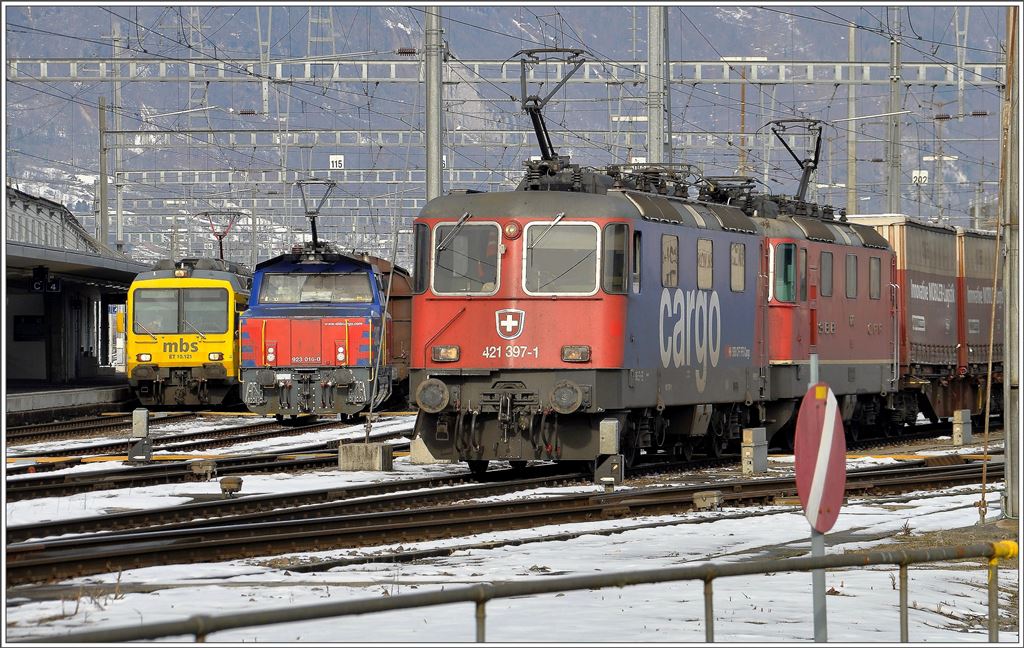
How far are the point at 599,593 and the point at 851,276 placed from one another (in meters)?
17.5

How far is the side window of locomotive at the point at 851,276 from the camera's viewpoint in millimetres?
28016

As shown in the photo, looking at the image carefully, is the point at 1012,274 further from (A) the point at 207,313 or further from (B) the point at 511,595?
(A) the point at 207,313

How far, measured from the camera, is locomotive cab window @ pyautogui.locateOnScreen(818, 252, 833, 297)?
2673cm

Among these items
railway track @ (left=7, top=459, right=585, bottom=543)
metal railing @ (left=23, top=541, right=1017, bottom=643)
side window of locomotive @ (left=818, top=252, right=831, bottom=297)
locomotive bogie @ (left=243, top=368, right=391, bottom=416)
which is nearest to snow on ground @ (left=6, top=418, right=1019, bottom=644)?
metal railing @ (left=23, top=541, right=1017, bottom=643)

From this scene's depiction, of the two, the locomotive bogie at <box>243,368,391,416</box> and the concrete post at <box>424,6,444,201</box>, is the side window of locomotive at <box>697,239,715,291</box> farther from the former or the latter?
the locomotive bogie at <box>243,368,391,416</box>

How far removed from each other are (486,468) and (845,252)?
9233 millimetres

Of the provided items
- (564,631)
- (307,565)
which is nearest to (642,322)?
(307,565)

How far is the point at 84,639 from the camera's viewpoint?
23.7ft

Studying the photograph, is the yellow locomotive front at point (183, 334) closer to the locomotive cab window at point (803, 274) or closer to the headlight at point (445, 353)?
the locomotive cab window at point (803, 274)

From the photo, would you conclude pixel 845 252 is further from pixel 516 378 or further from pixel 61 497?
pixel 61 497

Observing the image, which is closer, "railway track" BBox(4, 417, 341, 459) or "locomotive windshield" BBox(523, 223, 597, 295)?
"locomotive windshield" BBox(523, 223, 597, 295)

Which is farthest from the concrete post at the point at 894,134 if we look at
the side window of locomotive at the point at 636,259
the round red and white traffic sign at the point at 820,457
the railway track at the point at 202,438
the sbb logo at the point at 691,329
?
the round red and white traffic sign at the point at 820,457

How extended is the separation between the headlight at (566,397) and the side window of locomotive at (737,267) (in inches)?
200

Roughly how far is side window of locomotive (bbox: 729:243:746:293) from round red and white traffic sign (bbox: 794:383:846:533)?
15097 mm
